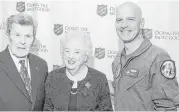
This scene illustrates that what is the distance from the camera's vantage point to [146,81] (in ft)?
4.70

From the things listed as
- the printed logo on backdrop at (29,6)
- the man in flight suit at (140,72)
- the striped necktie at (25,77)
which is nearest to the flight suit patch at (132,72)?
the man in flight suit at (140,72)

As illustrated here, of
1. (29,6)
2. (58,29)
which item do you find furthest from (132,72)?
(29,6)

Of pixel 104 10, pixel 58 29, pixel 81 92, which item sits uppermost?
pixel 104 10

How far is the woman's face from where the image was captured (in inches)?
57.7

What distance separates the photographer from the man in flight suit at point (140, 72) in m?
1.36

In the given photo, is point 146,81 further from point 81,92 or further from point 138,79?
point 81,92

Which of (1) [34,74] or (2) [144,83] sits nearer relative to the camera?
(2) [144,83]

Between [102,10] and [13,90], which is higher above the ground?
[102,10]

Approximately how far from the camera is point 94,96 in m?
1.50

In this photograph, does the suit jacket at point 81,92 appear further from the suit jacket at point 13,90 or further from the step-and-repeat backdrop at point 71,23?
the step-and-repeat backdrop at point 71,23

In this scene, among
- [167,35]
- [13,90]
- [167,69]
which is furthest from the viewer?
[167,35]

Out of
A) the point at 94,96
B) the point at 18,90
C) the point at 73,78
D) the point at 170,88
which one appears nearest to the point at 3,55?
the point at 18,90

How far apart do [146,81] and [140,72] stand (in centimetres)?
6

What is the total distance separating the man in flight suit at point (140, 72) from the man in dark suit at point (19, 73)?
50 cm
